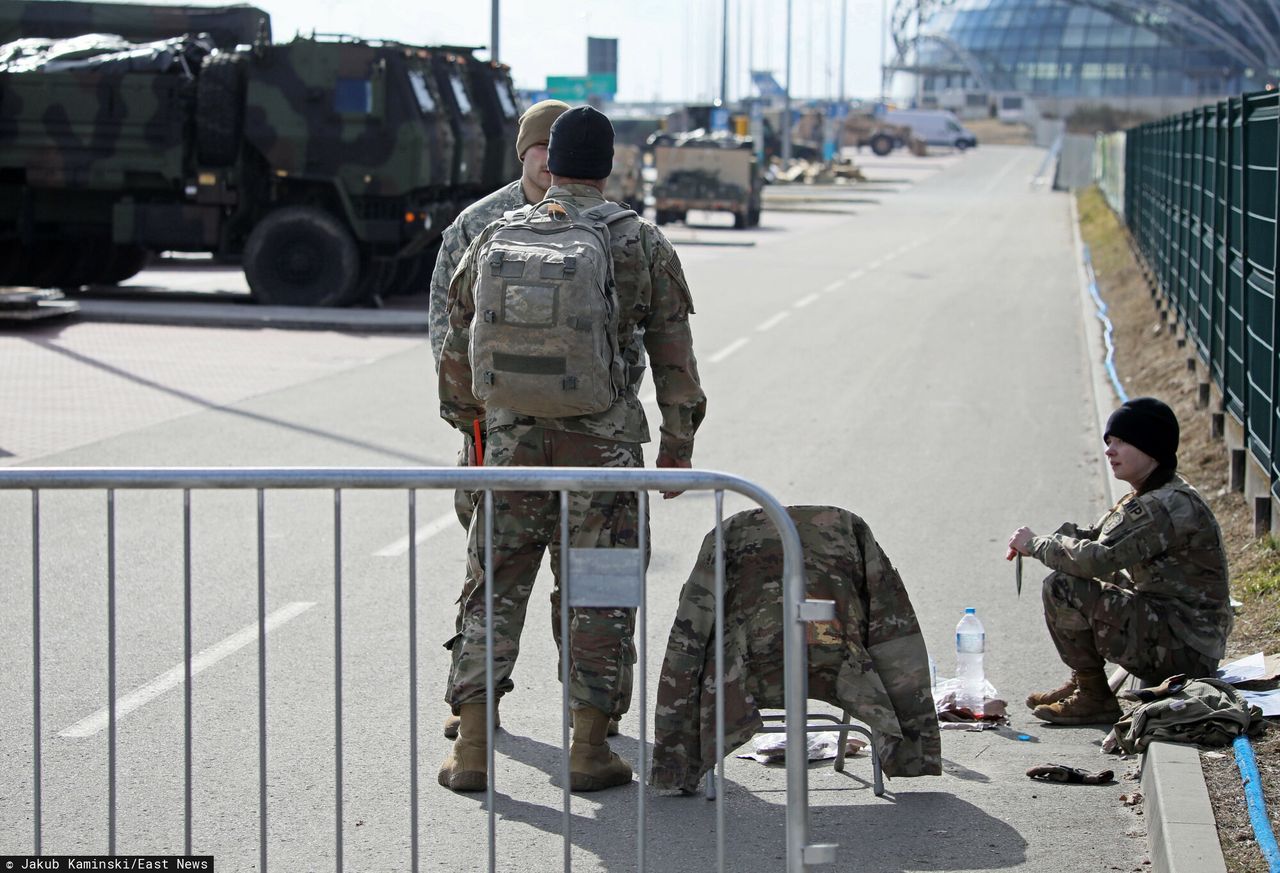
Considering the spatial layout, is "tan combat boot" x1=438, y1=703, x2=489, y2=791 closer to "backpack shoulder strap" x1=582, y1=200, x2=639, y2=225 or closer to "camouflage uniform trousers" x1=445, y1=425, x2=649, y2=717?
"camouflage uniform trousers" x1=445, y1=425, x2=649, y2=717

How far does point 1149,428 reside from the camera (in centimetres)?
546

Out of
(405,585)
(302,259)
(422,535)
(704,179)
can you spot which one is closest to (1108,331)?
(302,259)

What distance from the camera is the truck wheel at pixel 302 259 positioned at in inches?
795

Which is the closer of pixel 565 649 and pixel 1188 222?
pixel 565 649

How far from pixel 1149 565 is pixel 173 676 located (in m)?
3.38

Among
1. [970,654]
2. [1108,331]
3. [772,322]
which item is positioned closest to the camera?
[970,654]

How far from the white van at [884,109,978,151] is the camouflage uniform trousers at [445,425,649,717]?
Result: 114 m

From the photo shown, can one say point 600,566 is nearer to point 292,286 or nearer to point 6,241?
point 292,286

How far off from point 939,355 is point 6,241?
39.3ft

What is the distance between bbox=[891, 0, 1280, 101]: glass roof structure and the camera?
13800cm

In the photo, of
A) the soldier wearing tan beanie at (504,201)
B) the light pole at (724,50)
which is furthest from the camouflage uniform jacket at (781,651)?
the light pole at (724,50)

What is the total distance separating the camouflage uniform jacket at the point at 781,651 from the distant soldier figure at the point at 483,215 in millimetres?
639

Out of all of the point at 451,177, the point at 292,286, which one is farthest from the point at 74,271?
the point at 451,177

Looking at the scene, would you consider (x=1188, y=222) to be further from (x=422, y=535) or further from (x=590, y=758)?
(x=590, y=758)
